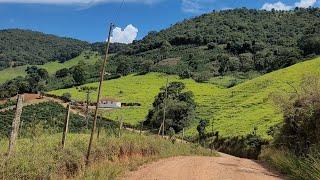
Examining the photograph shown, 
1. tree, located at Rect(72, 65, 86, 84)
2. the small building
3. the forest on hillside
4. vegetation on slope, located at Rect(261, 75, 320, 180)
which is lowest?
vegetation on slope, located at Rect(261, 75, 320, 180)

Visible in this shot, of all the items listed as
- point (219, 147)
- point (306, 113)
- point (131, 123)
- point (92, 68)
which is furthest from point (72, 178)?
point (92, 68)

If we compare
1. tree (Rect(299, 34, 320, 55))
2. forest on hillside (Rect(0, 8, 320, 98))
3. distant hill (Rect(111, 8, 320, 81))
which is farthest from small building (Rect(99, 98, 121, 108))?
tree (Rect(299, 34, 320, 55))

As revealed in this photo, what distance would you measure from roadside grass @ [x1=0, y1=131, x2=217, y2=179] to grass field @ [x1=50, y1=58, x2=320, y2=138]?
30.8m

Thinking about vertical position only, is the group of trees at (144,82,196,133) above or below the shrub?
below

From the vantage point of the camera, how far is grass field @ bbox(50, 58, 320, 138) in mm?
68062

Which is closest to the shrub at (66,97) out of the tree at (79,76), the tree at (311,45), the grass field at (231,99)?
the grass field at (231,99)

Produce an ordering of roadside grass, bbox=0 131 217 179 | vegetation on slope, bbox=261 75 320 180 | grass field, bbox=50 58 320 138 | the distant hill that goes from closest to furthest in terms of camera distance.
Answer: roadside grass, bbox=0 131 217 179 < vegetation on slope, bbox=261 75 320 180 < grass field, bbox=50 58 320 138 < the distant hill

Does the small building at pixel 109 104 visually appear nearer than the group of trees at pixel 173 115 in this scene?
No

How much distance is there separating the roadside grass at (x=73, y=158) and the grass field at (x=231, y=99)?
30.8 metres

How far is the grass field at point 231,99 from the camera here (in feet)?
223

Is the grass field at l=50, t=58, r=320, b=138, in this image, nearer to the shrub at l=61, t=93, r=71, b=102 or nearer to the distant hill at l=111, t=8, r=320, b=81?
the shrub at l=61, t=93, r=71, b=102

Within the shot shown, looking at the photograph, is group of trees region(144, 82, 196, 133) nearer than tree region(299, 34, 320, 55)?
Yes

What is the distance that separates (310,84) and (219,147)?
37426 mm

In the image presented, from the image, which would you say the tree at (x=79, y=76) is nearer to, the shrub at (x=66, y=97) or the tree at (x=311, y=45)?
the shrub at (x=66, y=97)
